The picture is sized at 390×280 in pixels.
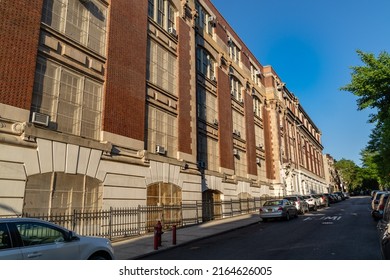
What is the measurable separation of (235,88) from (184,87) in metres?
12.2

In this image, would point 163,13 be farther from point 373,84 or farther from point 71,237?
point 71,237

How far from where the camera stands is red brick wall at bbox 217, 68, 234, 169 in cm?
2716

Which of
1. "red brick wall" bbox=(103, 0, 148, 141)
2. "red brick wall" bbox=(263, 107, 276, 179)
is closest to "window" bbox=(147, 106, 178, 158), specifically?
"red brick wall" bbox=(103, 0, 148, 141)

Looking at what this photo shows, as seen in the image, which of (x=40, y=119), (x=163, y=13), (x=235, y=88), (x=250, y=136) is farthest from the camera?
(x=250, y=136)

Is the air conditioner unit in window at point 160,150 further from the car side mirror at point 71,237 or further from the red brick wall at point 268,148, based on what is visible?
the red brick wall at point 268,148

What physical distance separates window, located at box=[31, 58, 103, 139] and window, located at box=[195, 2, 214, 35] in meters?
14.8

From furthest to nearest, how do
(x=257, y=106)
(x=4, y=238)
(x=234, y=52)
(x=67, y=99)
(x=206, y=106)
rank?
(x=257, y=106)
(x=234, y=52)
(x=206, y=106)
(x=67, y=99)
(x=4, y=238)

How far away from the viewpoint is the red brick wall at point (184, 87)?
68.3 ft

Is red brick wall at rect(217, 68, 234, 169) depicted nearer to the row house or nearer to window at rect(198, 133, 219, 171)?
the row house

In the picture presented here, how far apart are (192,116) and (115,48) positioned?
26.6 ft

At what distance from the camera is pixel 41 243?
5559 millimetres

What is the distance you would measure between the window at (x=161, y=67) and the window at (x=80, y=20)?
3.81m

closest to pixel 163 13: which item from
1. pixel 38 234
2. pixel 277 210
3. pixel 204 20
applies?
pixel 204 20

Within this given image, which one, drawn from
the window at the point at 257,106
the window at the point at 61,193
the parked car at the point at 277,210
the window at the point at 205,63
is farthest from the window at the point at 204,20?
the window at the point at 61,193
